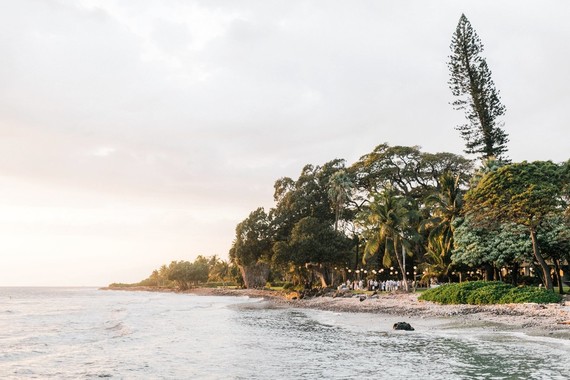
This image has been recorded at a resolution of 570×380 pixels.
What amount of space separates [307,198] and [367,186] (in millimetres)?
9541

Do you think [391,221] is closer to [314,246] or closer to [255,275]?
[314,246]

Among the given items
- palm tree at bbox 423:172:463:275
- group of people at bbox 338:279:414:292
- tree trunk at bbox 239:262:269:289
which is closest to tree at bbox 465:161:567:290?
palm tree at bbox 423:172:463:275

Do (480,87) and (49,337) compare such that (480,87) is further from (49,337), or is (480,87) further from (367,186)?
(49,337)

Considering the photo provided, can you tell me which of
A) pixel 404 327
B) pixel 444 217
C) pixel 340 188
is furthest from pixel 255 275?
pixel 404 327

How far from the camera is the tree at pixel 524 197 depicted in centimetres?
3047

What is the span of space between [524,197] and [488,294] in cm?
659

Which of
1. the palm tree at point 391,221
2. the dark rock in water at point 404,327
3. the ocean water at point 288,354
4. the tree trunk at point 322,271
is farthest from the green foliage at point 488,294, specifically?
the tree trunk at point 322,271

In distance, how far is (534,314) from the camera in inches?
945

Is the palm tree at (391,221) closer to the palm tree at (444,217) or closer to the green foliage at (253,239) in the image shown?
the palm tree at (444,217)

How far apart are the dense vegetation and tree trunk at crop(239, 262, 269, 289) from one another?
19 cm

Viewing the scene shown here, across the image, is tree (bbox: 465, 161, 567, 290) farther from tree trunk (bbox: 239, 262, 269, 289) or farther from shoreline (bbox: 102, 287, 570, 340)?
tree trunk (bbox: 239, 262, 269, 289)

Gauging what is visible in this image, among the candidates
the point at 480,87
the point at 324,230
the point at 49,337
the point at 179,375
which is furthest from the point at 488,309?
the point at 324,230

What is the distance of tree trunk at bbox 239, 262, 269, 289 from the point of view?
9175 centimetres

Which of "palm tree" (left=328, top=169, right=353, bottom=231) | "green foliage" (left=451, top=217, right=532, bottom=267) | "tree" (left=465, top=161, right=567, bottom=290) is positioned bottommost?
"green foliage" (left=451, top=217, right=532, bottom=267)
